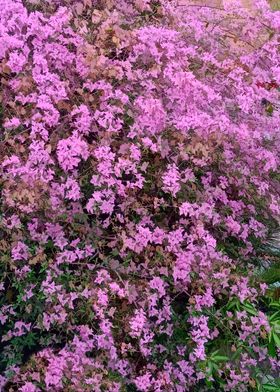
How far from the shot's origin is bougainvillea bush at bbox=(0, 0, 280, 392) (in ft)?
8.43

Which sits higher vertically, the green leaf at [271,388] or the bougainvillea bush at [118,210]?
the bougainvillea bush at [118,210]

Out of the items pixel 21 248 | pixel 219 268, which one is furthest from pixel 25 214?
pixel 219 268

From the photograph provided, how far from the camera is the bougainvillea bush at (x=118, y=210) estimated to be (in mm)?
2568

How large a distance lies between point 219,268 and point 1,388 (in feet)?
3.27

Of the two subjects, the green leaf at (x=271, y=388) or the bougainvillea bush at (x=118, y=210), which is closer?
the bougainvillea bush at (x=118, y=210)

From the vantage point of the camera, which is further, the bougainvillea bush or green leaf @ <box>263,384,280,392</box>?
green leaf @ <box>263,384,280,392</box>

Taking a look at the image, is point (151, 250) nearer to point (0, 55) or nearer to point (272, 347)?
point (272, 347)

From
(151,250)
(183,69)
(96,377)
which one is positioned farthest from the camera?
(183,69)

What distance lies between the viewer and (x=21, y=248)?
8.36 ft

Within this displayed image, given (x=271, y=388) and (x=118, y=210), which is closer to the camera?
(x=118, y=210)

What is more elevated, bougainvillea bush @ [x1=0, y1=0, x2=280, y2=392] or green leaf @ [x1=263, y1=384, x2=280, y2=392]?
bougainvillea bush @ [x1=0, y1=0, x2=280, y2=392]

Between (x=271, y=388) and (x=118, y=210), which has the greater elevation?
(x=118, y=210)

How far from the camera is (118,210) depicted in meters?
2.78

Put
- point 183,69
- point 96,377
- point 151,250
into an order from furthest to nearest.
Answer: point 183,69, point 151,250, point 96,377
